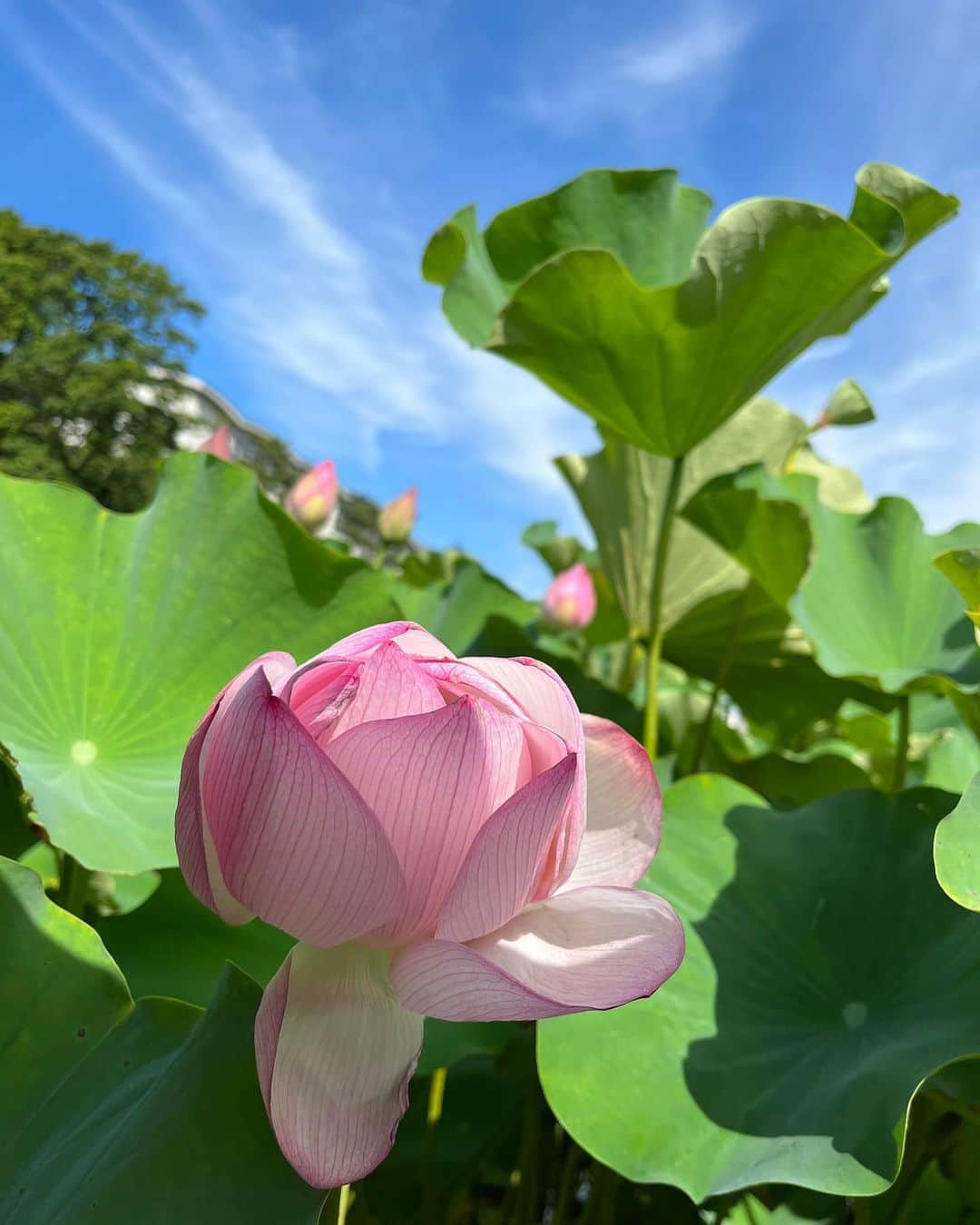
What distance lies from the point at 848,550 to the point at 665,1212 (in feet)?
2.51

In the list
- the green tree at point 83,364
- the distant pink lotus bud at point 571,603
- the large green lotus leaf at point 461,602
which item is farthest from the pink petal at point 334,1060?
the green tree at point 83,364

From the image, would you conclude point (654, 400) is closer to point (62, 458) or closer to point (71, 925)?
point (71, 925)

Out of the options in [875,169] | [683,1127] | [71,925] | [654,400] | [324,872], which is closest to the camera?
[324,872]

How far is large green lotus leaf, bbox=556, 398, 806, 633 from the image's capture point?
4.24 ft

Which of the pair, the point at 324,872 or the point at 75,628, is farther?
the point at 75,628

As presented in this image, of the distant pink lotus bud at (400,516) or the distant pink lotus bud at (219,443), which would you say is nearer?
Answer: the distant pink lotus bud at (219,443)

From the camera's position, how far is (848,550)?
46.9 inches

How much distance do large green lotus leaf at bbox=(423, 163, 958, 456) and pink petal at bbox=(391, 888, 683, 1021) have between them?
0.64m

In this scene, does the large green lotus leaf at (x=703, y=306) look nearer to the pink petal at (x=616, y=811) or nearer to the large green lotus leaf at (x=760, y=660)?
the large green lotus leaf at (x=760, y=660)

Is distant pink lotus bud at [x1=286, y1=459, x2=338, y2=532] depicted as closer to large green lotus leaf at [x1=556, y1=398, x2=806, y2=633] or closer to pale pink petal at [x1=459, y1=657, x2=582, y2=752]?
large green lotus leaf at [x1=556, y1=398, x2=806, y2=633]

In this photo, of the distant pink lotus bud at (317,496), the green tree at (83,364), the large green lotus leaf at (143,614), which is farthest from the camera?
the green tree at (83,364)

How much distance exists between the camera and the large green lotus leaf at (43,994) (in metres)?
0.37

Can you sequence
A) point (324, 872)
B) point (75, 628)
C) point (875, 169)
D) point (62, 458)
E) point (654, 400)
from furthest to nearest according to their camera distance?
point (62, 458)
point (654, 400)
point (875, 169)
point (75, 628)
point (324, 872)

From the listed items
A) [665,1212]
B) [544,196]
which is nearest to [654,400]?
[544,196]
